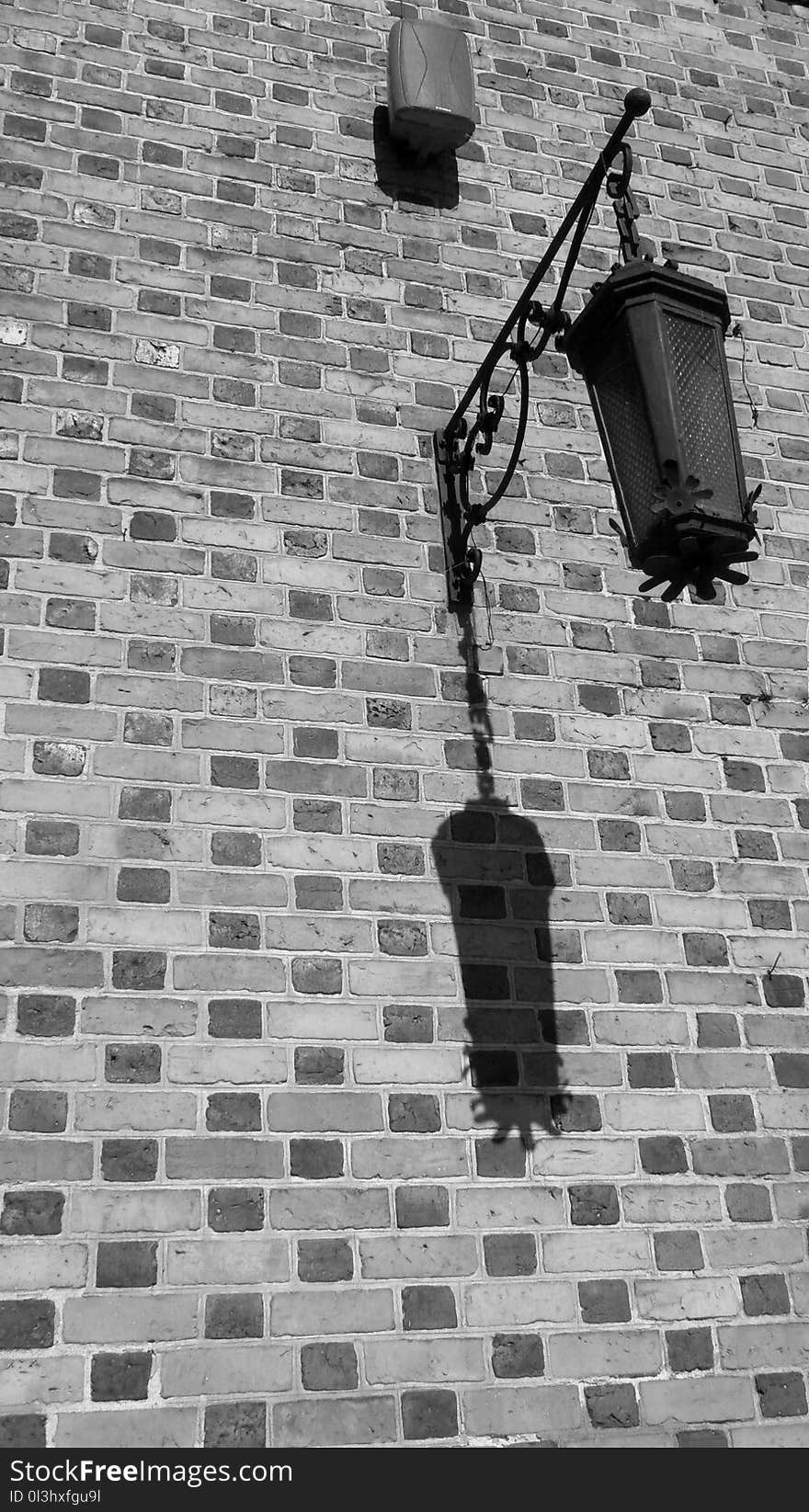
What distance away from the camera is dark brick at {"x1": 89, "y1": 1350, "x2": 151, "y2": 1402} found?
2.11 metres

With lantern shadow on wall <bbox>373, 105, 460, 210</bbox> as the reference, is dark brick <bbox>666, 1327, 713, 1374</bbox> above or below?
below

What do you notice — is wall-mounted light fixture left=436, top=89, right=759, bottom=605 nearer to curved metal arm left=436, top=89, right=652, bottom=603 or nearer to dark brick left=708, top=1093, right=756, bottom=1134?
curved metal arm left=436, top=89, right=652, bottom=603

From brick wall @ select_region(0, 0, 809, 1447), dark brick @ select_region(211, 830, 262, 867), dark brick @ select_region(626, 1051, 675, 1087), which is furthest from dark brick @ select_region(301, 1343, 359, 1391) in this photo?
dark brick @ select_region(211, 830, 262, 867)

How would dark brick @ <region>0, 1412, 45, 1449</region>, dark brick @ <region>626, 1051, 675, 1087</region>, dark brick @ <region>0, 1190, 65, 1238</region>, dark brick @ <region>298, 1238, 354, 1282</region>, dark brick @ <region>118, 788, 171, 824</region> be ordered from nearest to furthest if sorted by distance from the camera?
dark brick @ <region>0, 1412, 45, 1449</region>
dark brick @ <region>0, 1190, 65, 1238</region>
dark brick @ <region>298, 1238, 354, 1282</region>
dark brick @ <region>118, 788, 171, 824</region>
dark brick @ <region>626, 1051, 675, 1087</region>

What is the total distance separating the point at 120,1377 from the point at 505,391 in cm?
211

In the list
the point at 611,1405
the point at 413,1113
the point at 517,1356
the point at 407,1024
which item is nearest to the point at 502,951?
the point at 407,1024

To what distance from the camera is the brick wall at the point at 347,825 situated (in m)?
2.26

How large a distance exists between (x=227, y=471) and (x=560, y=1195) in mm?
1650

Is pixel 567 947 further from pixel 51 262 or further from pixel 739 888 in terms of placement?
pixel 51 262

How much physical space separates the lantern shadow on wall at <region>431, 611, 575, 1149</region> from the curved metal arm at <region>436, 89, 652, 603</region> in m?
0.35

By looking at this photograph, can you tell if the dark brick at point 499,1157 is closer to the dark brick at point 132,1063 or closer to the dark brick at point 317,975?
the dark brick at point 317,975

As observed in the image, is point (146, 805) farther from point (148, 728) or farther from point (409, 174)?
point (409, 174)

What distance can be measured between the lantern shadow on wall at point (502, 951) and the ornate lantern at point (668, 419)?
71cm

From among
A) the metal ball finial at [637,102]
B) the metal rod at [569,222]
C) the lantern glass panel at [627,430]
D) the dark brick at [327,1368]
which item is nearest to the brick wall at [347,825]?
the dark brick at [327,1368]
